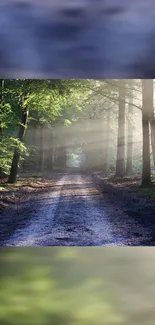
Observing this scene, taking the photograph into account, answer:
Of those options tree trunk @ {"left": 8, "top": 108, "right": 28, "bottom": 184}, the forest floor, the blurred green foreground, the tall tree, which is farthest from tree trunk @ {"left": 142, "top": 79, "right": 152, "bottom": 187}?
the blurred green foreground

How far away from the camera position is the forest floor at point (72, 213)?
3973 mm

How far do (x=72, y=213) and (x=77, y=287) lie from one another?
3.33m

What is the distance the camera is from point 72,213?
5.34 m

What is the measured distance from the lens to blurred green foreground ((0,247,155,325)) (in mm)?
1494

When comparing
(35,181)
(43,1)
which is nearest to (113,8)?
(43,1)

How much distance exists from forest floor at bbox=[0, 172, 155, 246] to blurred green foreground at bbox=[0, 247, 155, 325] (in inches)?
28.9

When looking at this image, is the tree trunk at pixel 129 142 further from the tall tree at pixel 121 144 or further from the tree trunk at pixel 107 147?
the tree trunk at pixel 107 147

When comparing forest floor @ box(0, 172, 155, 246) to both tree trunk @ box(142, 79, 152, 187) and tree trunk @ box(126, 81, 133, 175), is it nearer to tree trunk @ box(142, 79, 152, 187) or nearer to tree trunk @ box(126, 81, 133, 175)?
tree trunk @ box(142, 79, 152, 187)

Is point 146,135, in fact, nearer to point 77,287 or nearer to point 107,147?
point 107,147

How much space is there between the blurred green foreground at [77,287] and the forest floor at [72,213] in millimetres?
733

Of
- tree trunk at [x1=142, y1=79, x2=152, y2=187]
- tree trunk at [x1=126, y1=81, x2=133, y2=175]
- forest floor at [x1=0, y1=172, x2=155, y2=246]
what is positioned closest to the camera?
forest floor at [x1=0, y1=172, x2=155, y2=246]

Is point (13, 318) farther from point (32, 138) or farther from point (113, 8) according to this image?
point (32, 138)

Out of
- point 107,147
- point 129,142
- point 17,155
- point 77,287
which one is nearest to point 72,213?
point 17,155

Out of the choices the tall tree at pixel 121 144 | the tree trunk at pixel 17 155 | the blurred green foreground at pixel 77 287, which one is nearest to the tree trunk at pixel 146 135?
the tree trunk at pixel 17 155
